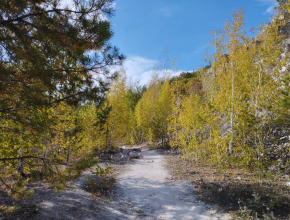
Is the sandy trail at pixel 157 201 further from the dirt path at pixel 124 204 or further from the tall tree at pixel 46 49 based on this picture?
the tall tree at pixel 46 49

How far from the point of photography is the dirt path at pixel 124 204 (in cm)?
438

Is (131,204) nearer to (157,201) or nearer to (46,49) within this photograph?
(157,201)

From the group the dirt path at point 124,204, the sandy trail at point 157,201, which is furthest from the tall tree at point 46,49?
the sandy trail at point 157,201

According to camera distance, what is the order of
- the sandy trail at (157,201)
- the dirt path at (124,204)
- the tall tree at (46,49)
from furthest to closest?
the sandy trail at (157,201)
the dirt path at (124,204)
the tall tree at (46,49)

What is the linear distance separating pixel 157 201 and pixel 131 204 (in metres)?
0.82

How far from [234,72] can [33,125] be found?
355 inches

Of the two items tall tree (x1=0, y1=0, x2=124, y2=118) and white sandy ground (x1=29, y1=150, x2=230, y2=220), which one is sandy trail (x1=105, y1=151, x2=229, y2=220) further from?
tall tree (x1=0, y1=0, x2=124, y2=118)

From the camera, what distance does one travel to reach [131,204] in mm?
5559

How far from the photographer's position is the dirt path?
4.38m

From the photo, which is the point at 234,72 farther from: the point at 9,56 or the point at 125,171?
the point at 9,56

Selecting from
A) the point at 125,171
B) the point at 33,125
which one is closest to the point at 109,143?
the point at 125,171

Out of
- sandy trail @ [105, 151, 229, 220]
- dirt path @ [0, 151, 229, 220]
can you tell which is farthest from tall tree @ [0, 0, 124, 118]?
sandy trail @ [105, 151, 229, 220]

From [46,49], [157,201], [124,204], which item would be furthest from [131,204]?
[46,49]

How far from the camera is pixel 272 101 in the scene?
6.30 meters
